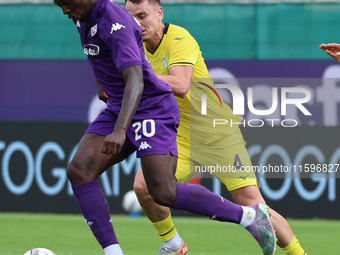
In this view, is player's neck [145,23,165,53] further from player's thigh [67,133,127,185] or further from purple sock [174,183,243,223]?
purple sock [174,183,243,223]

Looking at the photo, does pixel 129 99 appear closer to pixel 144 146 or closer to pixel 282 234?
pixel 144 146

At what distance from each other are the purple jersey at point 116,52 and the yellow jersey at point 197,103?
2.65ft

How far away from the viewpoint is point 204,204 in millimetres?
5031

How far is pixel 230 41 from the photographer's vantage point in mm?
11453

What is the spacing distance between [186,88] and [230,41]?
6036 mm

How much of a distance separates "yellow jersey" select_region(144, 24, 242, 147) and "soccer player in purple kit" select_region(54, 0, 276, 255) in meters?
0.84

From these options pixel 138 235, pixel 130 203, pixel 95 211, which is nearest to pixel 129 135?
pixel 95 211

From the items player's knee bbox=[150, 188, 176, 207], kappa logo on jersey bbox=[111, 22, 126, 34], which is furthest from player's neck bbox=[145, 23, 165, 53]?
player's knee bbox=[150, 188, 176, 207]

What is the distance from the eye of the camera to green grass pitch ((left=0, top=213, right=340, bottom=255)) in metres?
7.00

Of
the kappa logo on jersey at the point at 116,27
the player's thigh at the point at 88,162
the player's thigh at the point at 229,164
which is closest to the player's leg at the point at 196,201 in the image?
the player's thigh at the point at 88,162

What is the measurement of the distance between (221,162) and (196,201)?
93 cm

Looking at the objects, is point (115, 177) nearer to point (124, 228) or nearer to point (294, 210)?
point (124, 228)

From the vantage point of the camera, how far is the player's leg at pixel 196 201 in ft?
16.1

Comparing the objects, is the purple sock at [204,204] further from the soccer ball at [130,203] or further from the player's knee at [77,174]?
the soccer ball at [130,203]
